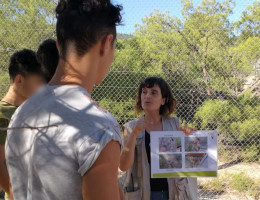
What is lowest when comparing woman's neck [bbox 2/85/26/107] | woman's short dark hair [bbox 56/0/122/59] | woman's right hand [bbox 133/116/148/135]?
woman's right hand [bbox 133/116/148/135]

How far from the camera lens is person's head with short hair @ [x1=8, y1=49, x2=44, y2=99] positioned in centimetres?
185

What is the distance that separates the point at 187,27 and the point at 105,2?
14.0ft

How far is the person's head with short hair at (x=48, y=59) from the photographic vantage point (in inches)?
50.4

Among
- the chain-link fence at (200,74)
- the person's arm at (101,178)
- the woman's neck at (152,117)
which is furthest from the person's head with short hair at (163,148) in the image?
the chain-link fence at (200,74)

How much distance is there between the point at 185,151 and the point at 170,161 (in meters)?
0.13

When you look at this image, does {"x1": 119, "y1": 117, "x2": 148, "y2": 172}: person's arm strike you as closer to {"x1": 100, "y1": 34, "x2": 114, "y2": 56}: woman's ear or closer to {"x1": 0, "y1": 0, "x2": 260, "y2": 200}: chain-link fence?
{"x1": 100, "y1": 34, "x2": 114, "y2": 56}: woman's ear

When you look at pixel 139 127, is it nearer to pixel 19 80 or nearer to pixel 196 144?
pixel 196 144

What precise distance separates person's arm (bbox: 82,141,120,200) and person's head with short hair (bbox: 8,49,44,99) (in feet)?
3.89

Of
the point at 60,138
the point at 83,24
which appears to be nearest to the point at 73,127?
the point at 60,138

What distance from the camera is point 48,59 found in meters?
1.32

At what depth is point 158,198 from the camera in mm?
→ 2229

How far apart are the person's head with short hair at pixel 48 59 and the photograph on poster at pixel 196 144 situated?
1298 mm

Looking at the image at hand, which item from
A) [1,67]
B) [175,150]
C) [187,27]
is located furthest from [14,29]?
[175,150]

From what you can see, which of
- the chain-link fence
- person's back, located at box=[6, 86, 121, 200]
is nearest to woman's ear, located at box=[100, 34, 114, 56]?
person's back, located at box=[6, 86, 121, 200]
